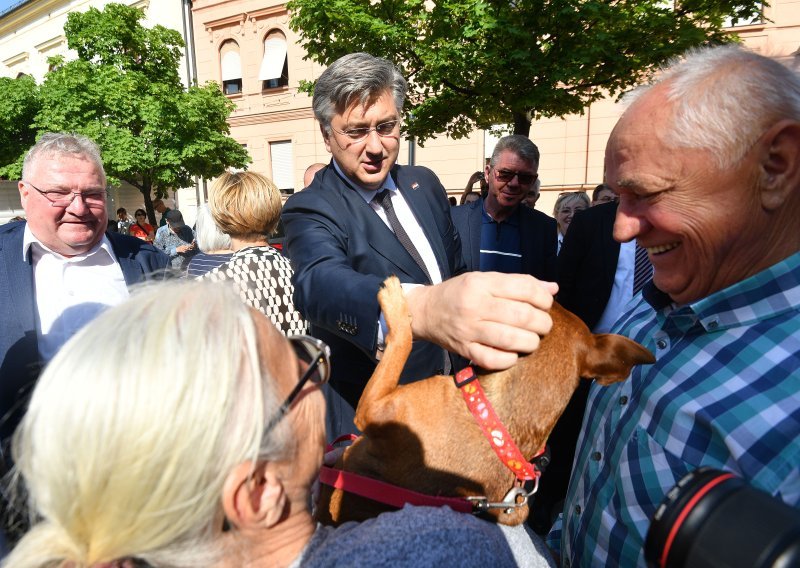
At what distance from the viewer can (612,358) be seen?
5.31 feet

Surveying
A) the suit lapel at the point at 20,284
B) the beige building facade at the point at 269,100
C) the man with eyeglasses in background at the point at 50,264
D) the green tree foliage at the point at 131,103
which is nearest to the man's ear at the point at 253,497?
the man with eyeglasses in background at the point at 50,264

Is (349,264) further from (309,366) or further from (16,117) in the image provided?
(16,117)

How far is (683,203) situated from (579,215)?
278 centimetres

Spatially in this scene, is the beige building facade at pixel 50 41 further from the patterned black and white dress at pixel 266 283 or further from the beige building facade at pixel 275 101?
the patterned black and white dress at pixel 266 283

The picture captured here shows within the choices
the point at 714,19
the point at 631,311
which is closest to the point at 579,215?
the point at 631,311

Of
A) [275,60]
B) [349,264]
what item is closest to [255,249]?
[349,264]

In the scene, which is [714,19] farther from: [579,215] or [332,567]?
Answer: [332,567]

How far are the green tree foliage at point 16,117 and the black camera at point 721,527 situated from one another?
2626 centimetres

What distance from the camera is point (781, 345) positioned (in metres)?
1.28

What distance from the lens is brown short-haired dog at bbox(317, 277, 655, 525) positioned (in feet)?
5.28

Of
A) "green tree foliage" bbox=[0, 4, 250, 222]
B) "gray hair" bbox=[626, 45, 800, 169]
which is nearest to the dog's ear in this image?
"gray hair" bbox=[626, 45, 800, 169]

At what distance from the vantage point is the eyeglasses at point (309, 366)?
117 cm

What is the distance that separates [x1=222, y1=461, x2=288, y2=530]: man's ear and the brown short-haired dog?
1.74 feet

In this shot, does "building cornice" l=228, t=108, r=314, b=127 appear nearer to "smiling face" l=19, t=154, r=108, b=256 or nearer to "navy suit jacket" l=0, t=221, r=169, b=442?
"smiling face" l=19, t=154, r=108, b=256
